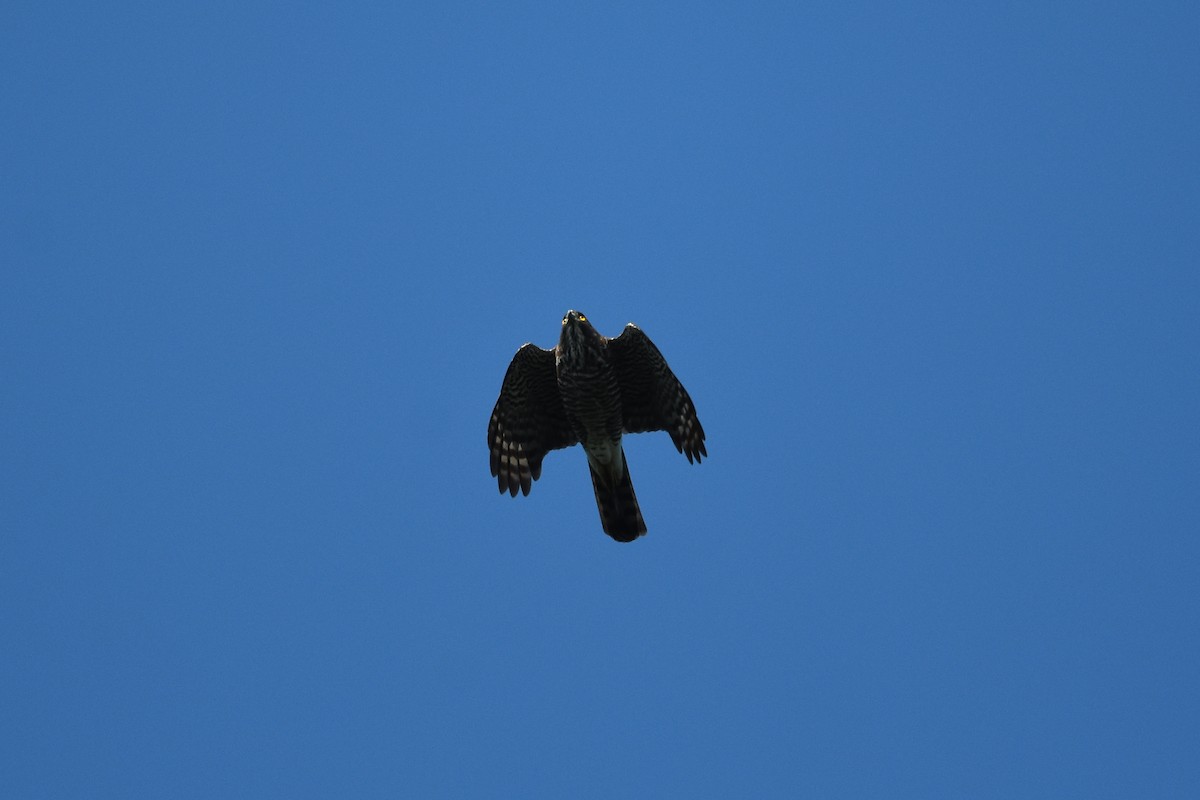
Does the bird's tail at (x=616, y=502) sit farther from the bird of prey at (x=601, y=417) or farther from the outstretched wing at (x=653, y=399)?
the outstretched wing at (x=653, y=399)

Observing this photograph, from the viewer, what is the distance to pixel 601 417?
13641 millimetres

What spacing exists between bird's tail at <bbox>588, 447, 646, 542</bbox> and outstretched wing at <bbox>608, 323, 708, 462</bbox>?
1.74 feet

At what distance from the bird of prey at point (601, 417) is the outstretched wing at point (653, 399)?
0.5 inches

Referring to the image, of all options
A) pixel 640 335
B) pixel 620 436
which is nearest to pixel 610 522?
pixel 620 436

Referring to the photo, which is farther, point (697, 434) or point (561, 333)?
point (697, 434)

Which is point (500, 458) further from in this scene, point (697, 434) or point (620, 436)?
point (697, 434)

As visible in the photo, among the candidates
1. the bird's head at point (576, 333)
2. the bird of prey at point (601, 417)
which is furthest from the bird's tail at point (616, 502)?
the bird's head at point (576, 333)

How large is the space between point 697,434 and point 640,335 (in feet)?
4.72

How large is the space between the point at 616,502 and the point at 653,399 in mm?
1311

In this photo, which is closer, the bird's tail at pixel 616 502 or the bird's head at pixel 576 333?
the bird's head at pixel 576 333

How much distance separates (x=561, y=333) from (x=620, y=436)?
1569 millimetres

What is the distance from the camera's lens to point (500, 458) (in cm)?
1427

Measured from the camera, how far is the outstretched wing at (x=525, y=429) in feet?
46.4

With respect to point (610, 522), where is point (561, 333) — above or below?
above
